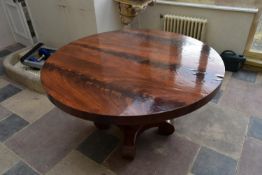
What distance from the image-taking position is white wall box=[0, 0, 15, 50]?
2.78 m

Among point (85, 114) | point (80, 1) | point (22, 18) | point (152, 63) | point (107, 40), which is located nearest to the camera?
point (85, 114)

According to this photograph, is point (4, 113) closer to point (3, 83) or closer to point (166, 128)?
point (3, 83)

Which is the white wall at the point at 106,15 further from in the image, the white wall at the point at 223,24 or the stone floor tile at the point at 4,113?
the stone floor tile at the point at 4,113

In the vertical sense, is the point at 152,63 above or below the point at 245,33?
above

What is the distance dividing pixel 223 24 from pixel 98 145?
66.4 inches

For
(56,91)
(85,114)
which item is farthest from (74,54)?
(85,114)

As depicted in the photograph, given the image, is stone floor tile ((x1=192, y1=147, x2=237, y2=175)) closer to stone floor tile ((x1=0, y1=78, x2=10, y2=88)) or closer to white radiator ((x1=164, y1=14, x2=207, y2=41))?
white radiator ((x1=164, y1=14, x2=207, y2=41))

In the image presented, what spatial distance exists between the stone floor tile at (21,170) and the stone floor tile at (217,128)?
3.33 ft

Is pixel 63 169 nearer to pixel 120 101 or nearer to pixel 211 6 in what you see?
pixel 120 101

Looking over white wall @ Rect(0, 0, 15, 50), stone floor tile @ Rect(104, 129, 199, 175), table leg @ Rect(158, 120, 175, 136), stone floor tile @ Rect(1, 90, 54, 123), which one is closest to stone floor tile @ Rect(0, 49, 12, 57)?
white wall @ Rect(0, 0, 15, 50)

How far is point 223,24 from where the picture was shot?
2.12 metres

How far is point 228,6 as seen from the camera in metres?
2.07

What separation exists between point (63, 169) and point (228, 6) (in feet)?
6.70

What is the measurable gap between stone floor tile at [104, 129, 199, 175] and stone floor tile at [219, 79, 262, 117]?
23.1 inches
